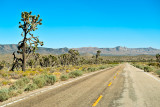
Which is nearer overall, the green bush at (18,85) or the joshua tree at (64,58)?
the green bush at (18,85)

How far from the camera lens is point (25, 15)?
25.3 m

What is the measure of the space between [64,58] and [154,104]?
274 feet

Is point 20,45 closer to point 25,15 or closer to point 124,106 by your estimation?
point 25,15

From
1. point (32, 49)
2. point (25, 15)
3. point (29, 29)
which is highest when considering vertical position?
point (25, 15)

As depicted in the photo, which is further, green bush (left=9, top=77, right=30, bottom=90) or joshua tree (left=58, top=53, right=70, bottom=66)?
joshua tree (left=58, top=53, right=70, bottom=66)

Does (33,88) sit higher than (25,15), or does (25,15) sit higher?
(25,15)

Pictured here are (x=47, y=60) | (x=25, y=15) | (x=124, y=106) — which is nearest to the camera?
(x=124, y=106)

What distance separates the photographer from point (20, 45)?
86.6ft

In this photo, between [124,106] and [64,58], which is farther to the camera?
[64,58]

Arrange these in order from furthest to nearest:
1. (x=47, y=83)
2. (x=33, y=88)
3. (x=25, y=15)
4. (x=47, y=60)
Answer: (x=47, y=60), (x=25, y=15), (x=47, y=83), (x=33, y=88)

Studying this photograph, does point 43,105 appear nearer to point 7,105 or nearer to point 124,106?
point 7,105

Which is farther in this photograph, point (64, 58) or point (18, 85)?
point (64, 58)

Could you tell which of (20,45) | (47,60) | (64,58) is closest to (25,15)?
(20,45)

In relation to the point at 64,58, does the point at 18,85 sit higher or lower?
lower
